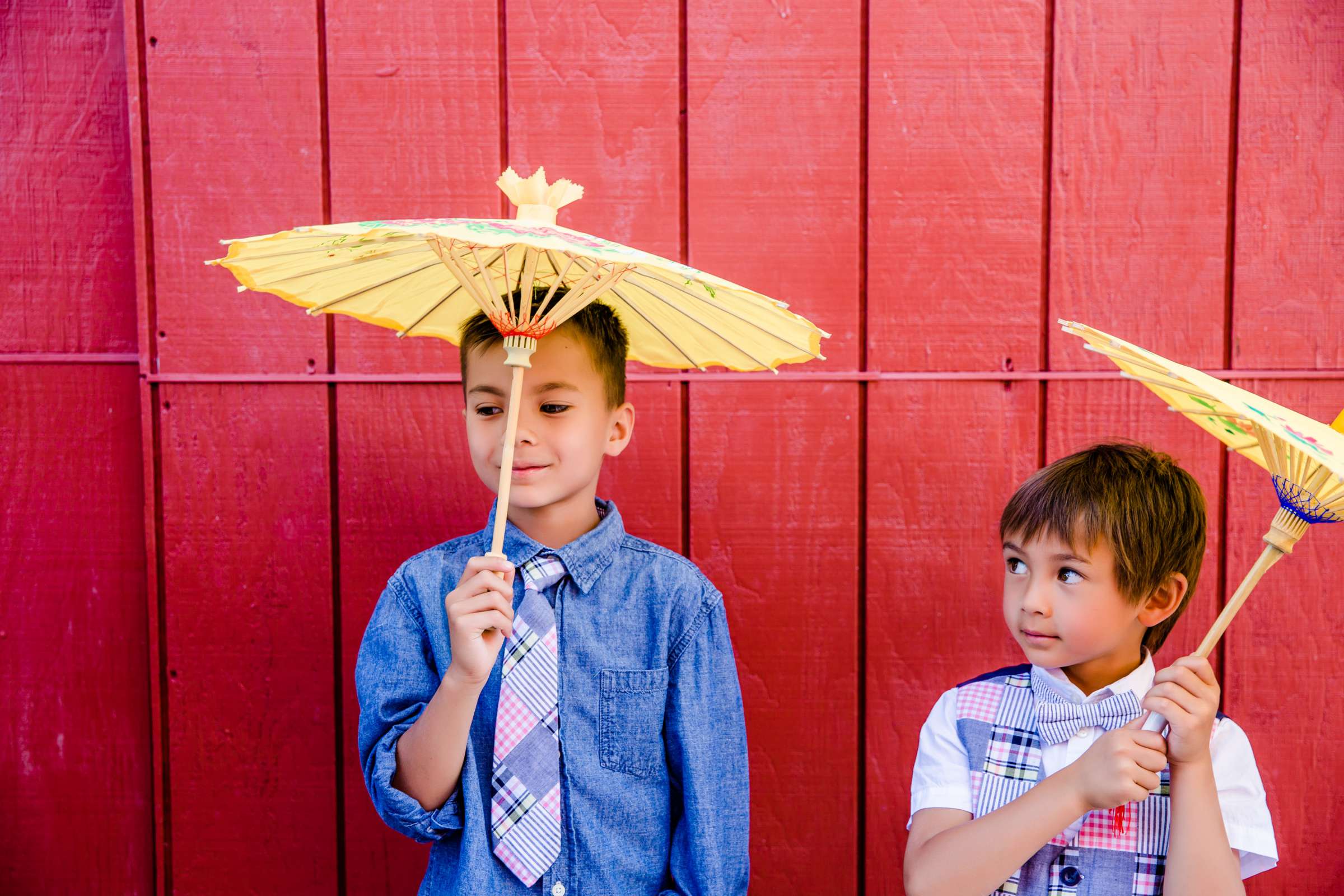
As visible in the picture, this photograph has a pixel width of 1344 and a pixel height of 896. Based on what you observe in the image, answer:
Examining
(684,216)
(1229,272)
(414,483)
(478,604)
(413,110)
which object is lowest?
(478,604)

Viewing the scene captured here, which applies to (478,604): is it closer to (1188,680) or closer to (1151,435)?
(1188,680)

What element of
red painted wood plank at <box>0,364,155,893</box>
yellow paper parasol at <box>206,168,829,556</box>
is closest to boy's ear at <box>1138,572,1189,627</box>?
yellow paper parasol at <box>206,168,829,556</box>

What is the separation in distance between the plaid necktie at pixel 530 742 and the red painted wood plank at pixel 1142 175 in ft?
3.95

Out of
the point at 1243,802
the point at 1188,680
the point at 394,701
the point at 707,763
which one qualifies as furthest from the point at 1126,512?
the point at 394,701

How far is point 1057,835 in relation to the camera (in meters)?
1.41

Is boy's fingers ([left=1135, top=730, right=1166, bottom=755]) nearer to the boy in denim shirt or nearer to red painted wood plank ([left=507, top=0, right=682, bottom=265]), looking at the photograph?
the boy in denim shirt

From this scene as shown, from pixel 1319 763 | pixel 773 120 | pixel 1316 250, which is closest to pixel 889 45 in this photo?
pixel 773 120

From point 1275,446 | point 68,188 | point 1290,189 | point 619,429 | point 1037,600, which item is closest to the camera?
point 1275,446

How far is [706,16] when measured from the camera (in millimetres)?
2070

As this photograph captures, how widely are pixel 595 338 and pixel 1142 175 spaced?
1.24 meters

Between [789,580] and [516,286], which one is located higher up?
[516,286]

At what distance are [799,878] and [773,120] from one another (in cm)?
161

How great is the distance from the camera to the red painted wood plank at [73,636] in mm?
2170

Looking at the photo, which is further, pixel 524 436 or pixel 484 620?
pixel 524 436
